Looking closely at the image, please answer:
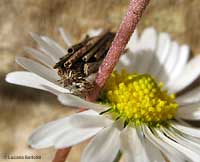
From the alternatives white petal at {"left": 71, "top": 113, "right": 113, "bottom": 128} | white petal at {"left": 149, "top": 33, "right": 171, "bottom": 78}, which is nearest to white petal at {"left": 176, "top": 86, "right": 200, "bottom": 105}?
white petal at {"left": 149, "top": 33, "right": 171, "bottom": 78}

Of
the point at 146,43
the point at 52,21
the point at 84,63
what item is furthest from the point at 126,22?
the point at 52,21

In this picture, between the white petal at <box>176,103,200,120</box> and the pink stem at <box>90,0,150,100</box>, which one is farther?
the white petal at <box>176,103,200,120</box>

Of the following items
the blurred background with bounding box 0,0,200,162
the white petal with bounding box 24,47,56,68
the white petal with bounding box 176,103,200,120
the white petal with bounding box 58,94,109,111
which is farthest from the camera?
the blurred background with bounding box 0,0,200,162

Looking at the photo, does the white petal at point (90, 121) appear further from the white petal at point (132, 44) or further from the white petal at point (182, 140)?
the white petal at point (132, 44)

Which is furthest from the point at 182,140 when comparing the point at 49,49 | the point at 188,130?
the point at 49,49

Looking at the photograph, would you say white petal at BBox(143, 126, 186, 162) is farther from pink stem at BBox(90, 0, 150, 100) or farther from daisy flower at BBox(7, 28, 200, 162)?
pink stem at BBox(90, 0, 150, 100)

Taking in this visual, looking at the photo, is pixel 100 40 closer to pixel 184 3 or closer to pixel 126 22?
pixel 126 22

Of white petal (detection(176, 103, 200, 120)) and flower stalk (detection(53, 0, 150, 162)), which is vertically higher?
flower stalk (detection(53, 0, 150, 162))
